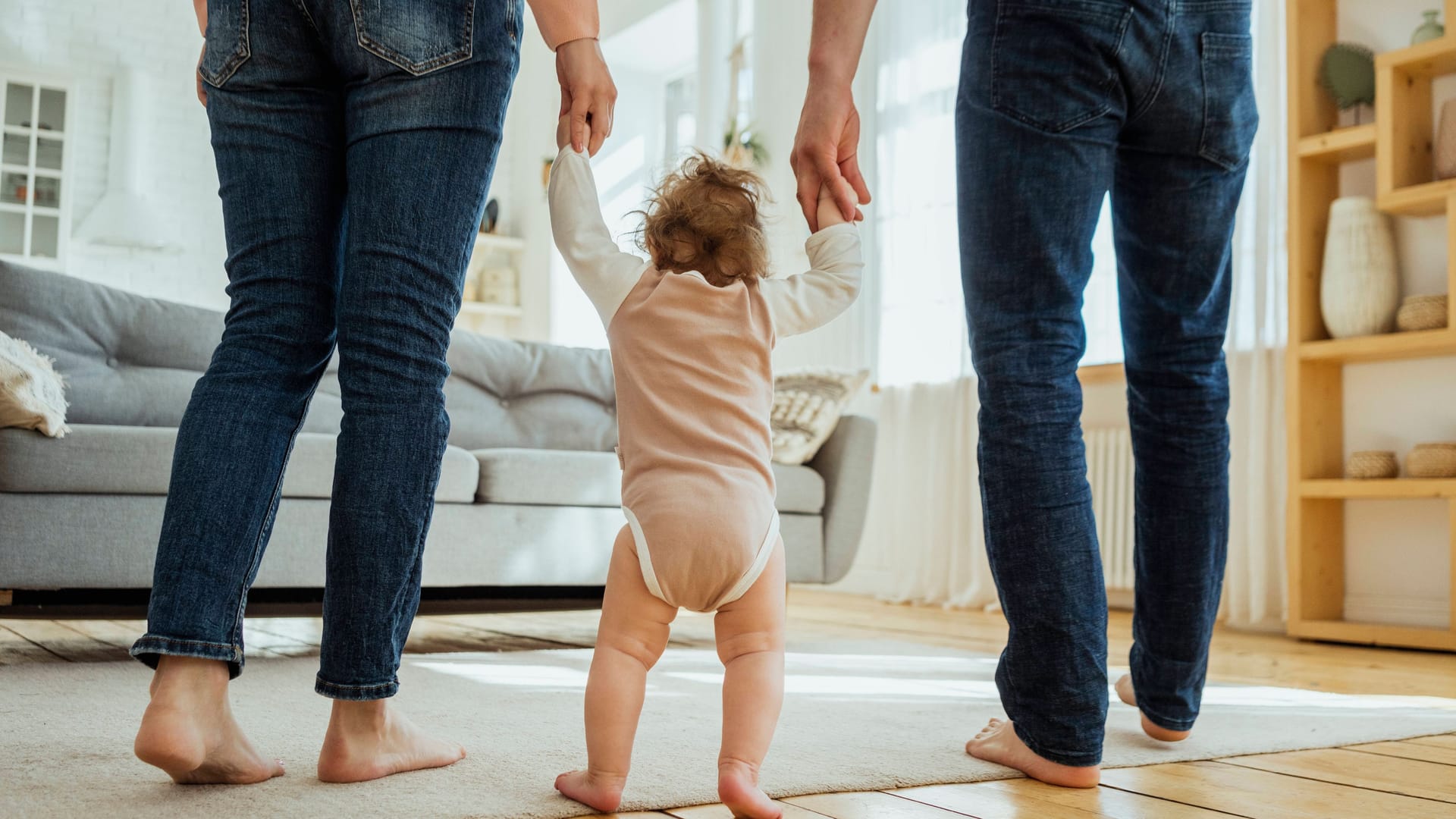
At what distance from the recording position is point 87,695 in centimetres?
157

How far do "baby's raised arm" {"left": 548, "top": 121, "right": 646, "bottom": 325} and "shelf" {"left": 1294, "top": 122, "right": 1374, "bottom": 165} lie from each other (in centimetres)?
262

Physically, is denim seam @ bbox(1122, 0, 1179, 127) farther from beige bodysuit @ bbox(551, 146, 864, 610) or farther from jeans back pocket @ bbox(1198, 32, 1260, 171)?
beige bodysuit @ bbox(551, 146, 864, 610)

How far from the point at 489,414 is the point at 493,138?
2.11 meters

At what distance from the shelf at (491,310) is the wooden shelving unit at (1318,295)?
195 inches

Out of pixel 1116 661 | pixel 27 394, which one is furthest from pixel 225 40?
pixel 1116 661

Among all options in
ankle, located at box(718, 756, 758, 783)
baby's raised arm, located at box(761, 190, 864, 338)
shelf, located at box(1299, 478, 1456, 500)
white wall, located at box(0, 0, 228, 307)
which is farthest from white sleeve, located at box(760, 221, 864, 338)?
white wall, located at box(0, 0, 228, 307)

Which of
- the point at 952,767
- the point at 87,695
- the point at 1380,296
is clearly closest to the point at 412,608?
the point at 952,767

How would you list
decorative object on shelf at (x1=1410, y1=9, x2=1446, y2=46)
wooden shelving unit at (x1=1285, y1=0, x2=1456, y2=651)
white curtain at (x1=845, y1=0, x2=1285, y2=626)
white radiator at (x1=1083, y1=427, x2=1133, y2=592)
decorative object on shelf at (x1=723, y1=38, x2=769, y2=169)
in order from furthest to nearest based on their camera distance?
decorative object on shelf at (x1=723, y1=38, x2=769, y2=169) → white radiator at (x1=1083, y1=427, x2=1133, y2=592) → white curtain at (x1=845, y1=0, x2=1285, y2=626) → decorative object on shelf at (x1=1410, y1=9, x2=1446, y2=46) → wooden shelving unit at (x1=1285, y1=0, x2=1456, y2=651)

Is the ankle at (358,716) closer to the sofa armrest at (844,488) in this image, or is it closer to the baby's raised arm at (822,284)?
the baby's raised arm at (822,284)

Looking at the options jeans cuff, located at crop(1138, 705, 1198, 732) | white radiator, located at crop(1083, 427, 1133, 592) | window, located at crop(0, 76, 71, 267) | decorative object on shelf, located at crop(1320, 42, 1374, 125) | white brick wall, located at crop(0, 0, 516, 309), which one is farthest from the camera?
white brick wall, located at crop(0, 0, 516, 309)

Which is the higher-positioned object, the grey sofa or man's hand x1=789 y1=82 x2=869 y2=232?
man's hand x1=789 y1=82 x2=869 y2=232

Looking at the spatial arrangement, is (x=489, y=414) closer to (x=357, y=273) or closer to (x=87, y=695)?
(x=87, y=695)

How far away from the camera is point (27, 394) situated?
1.97m

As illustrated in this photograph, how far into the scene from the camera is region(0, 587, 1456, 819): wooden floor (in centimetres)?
108
